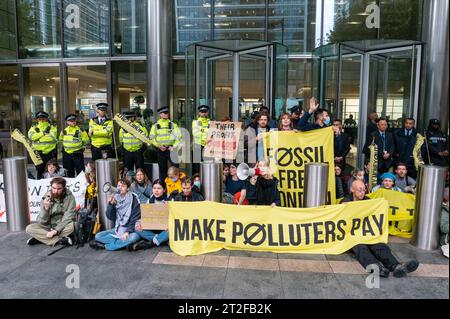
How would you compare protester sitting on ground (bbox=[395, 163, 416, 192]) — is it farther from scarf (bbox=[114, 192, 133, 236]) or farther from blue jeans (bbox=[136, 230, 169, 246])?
scarf (bbox=[114, 192, 133, 236])

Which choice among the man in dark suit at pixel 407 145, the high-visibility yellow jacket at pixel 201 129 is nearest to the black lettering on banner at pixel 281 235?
the high-visibility yellow jacket at pixel 201 129

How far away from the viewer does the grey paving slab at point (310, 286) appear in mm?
4070

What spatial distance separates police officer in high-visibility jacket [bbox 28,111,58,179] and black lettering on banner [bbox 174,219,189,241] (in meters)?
5.02

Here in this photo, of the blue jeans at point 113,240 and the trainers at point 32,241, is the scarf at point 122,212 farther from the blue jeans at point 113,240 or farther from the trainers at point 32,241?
the trainers at point 32,241

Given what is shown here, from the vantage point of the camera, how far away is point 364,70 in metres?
9.88

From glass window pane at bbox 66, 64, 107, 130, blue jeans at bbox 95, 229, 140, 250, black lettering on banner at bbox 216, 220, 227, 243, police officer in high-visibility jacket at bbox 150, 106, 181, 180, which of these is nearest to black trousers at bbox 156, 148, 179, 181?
police officer in high-visibility jacket at bbox 150, 106, 181, 180

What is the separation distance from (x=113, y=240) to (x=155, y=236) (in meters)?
0.62

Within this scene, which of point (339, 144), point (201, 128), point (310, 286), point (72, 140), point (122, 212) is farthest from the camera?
point (201, 128)

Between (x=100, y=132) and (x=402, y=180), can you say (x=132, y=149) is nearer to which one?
(x=100, y=132)

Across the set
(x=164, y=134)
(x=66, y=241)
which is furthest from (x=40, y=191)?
(x=164, y=134)

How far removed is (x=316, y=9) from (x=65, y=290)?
1066 centimetres

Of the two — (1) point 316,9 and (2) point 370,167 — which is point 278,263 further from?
(1) point 316,9

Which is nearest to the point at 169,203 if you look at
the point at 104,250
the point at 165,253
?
the point at 165,253

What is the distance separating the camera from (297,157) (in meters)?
6.73
